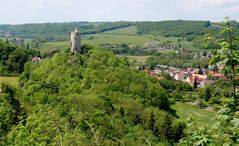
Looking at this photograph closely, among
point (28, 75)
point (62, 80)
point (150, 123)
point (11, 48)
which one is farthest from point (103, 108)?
point (11, 48)

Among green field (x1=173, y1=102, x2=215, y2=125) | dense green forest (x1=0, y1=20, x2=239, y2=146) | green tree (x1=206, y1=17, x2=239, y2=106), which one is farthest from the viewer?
green field (x1=173, y1=102, x2=215, y2=125)

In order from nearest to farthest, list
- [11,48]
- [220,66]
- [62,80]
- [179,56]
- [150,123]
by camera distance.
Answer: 1. [220,66]
2. [150,123]
3. [62,80]
4. [11,48]
5. [179,56]

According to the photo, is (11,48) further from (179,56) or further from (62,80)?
(179,56)

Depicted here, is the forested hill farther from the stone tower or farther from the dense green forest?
the stone tower

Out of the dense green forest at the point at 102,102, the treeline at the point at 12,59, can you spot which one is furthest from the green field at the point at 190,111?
the treeline at the point at 12,59

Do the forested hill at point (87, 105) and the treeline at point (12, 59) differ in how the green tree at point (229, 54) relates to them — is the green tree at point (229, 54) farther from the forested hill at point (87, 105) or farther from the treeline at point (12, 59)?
the treeline at point (12, 59)

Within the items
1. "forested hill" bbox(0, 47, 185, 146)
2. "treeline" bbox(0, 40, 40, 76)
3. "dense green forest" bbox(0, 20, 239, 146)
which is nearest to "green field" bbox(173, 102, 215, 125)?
"dense green forest" bbox(0, 20, 239, 146)

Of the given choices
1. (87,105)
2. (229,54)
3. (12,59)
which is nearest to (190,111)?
(87,105)
